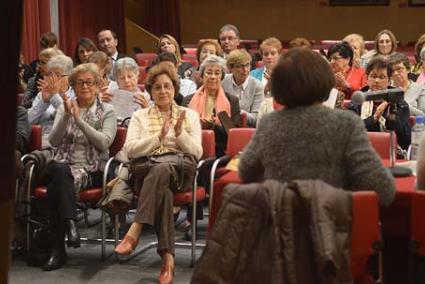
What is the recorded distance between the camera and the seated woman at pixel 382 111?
407 cm

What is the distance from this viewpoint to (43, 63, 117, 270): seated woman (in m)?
4.01

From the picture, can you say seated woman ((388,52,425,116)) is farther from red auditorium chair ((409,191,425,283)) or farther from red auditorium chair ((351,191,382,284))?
red auditorium chair ((351,191,382,284))

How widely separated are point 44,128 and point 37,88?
0.90 metres

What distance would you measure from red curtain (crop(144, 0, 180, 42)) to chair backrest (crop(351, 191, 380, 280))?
1138 cm

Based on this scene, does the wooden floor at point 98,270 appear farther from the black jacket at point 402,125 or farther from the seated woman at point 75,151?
the black jacket at point 402,125

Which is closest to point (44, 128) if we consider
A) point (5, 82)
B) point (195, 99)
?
point (195, 99)

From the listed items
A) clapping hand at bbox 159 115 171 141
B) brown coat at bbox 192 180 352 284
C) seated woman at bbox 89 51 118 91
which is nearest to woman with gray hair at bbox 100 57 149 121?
seated woman at bbox 89 51 118 91

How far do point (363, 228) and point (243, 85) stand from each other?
3246mm

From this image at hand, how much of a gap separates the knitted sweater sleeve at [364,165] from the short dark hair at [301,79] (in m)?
0.15

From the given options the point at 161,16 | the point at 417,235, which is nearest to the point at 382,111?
the point at 417,235

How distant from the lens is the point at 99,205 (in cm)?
393

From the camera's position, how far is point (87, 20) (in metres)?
10.7

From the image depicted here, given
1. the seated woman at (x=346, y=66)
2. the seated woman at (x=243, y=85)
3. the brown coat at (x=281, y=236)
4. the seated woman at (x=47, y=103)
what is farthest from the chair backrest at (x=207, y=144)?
the brown coat at (x=281, y=236)

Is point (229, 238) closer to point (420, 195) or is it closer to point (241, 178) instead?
point (241, 178)
